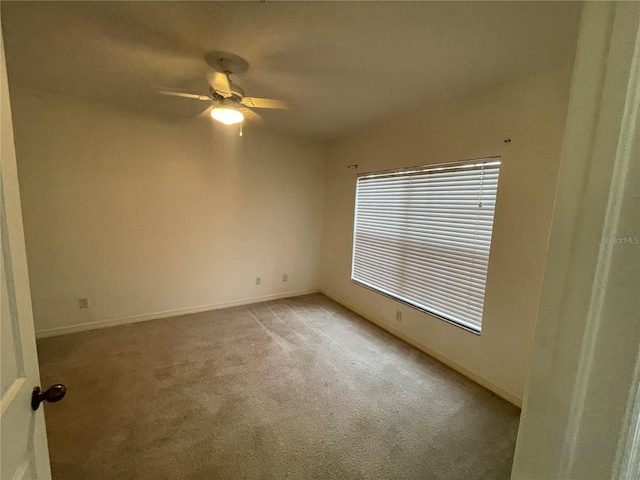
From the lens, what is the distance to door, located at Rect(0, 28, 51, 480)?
0.66 metres

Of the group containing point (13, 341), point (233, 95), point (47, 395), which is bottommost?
point (47, 395)

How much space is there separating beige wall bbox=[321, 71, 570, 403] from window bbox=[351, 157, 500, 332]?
0.10 m

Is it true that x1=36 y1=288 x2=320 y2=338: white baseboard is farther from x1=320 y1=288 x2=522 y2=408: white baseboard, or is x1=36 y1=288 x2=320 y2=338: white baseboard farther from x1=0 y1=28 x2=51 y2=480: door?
x1=0 y1=28 x2=51 y2=480: door

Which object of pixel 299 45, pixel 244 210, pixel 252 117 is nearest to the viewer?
pixel 299 45

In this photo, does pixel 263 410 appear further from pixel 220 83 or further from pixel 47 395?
pixel 220 83

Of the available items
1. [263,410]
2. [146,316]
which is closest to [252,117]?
[146,316]

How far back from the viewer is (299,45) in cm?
175

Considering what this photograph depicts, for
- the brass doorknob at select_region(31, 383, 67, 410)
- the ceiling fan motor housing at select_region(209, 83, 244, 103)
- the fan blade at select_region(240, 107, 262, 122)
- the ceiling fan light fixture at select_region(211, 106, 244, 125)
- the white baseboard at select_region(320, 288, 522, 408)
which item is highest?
the fan blade at select_region(240, 107, 262, 122)

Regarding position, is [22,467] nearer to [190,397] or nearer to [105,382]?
[190,397]

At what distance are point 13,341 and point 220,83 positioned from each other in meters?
1.92

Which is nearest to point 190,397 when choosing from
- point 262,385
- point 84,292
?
point 262,385

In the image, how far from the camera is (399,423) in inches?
74.7

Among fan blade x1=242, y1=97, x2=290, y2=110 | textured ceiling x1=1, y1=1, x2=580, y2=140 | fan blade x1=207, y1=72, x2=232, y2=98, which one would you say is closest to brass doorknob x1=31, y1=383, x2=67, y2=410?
textured ceiling x1=1, y1=1, x2=580, y2=140

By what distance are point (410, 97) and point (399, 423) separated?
2.60m
